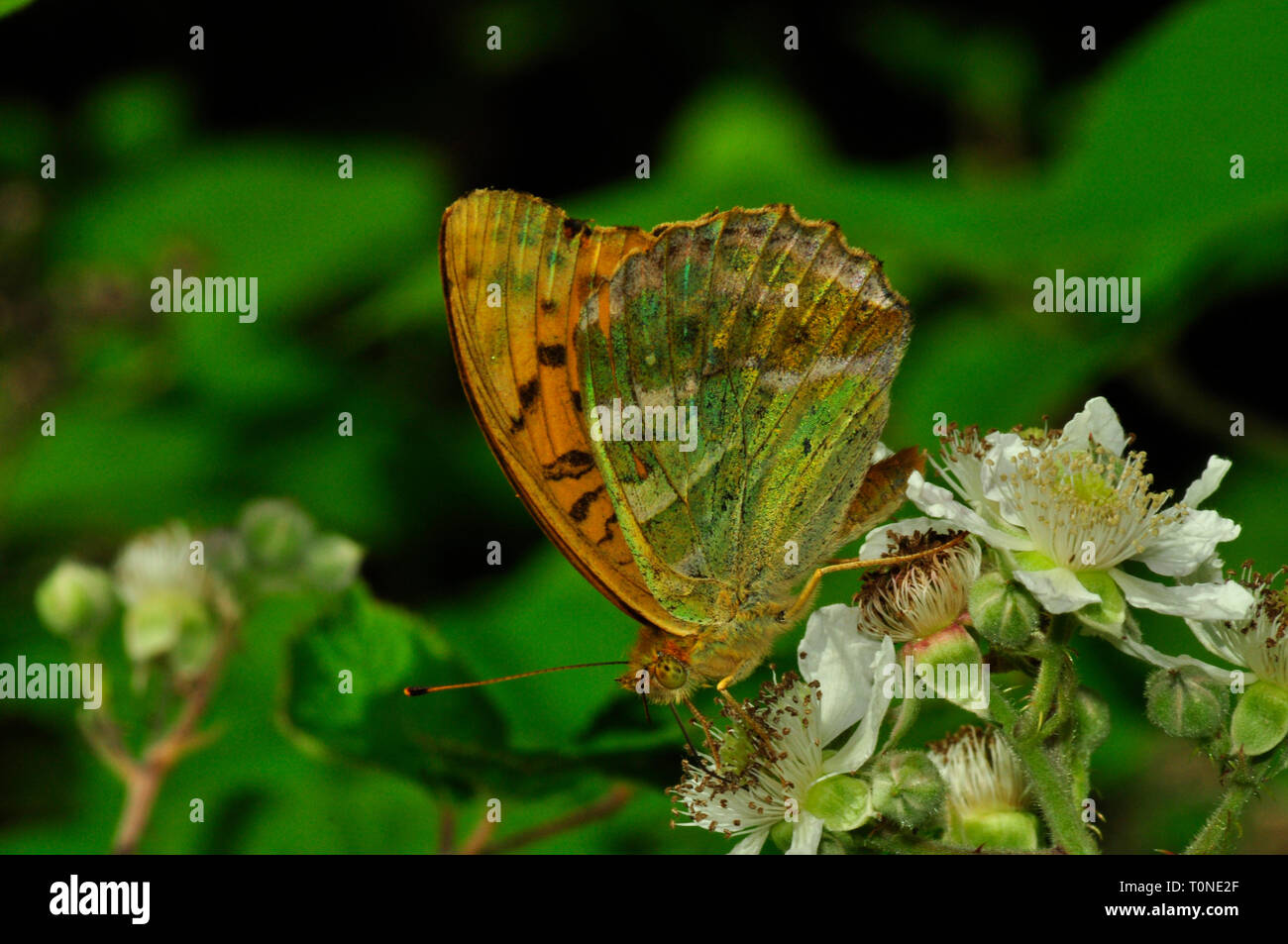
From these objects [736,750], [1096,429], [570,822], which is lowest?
[570,822]

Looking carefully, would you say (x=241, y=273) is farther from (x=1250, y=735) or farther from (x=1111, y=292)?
(x=1250, y=735)

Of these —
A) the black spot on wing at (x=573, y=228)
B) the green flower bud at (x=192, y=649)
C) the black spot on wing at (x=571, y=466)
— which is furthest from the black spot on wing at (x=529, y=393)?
the green flower bud at (x=192, y=649)

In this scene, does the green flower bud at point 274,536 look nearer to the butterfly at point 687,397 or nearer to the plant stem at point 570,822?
the plant stem at point 570,822

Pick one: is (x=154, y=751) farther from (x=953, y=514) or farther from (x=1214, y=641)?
(x=1214, y=641)

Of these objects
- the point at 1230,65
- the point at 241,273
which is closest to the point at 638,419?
the point at 1230,65

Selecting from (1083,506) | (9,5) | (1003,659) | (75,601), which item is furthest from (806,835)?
(75,601)

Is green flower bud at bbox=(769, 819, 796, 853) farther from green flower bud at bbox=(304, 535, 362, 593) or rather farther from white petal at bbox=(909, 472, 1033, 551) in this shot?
green flower bud at bbox=(304, 535, 362, 593)
